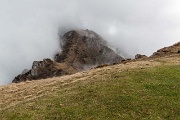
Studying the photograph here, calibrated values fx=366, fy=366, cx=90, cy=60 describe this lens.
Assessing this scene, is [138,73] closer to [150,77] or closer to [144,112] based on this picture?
[150,77]

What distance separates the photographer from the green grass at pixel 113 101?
43906 mm

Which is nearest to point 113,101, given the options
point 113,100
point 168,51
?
point 113,100

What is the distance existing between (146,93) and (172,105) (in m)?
4.95

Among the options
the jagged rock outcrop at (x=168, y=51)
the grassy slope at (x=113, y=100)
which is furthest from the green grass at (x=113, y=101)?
the jagged rock outcrop at (x=168, y=51)

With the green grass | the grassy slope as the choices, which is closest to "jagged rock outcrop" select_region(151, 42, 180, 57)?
the grassy slope

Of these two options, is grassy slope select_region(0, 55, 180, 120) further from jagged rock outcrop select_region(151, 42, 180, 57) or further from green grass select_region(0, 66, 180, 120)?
jagged rock outcrop select_region(151, 42, 180, 57)

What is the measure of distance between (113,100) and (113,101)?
386 mm

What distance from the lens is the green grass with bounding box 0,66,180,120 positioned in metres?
43.9

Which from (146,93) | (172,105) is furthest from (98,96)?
(172,105)

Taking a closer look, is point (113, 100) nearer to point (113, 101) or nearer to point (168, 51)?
point (113, 101)

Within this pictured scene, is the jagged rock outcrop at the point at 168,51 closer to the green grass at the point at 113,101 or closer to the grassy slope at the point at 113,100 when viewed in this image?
the grassy slope at the point at 113,100

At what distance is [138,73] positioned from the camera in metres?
58.8

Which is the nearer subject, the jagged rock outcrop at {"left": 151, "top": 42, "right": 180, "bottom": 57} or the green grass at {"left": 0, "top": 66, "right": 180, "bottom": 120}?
the green grass at {"left": 0, "top": 66, "right": 180, "bottom": 120}

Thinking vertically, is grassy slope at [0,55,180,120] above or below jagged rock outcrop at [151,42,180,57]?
below
